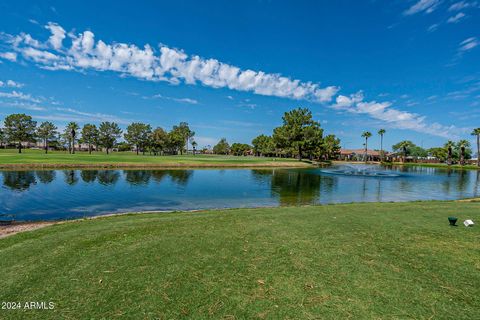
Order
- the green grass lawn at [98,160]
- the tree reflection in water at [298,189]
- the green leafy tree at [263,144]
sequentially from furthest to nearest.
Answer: the green leafy tree at [263,144] → the green grass lawn at [98,160] → the tree reflection in water at [298,189]

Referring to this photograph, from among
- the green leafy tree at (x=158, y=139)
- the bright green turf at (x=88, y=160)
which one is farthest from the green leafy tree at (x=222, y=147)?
the bright green turf at (x=88, y=160)

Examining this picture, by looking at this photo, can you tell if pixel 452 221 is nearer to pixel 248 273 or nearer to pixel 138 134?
pixel 248 273

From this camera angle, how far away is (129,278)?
5031 millimetres

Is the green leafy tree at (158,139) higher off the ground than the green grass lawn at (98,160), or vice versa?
the green leafy tree at (158,139)

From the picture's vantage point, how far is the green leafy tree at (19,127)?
8500cm

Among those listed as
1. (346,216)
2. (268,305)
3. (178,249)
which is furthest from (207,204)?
(268,305)

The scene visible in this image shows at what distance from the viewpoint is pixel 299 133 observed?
99.8m

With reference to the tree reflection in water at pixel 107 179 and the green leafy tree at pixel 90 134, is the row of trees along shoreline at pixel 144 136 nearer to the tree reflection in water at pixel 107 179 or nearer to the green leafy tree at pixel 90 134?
the green leafy tree at pixel 90 134

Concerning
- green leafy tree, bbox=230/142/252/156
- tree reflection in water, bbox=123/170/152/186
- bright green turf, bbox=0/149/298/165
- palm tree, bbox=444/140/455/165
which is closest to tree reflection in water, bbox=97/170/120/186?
tree reflection in water, bbox=123/170/152/186

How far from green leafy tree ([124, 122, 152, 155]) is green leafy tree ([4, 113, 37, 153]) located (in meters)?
36.8

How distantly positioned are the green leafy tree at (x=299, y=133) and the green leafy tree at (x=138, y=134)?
6271 centimetres

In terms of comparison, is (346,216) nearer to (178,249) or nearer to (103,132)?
(178,249)

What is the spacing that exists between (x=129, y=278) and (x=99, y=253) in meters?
1.91

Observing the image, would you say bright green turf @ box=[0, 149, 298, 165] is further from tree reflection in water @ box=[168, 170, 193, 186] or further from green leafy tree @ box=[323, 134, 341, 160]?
green leafy tree @ box=[323, 134, 341, 160]
